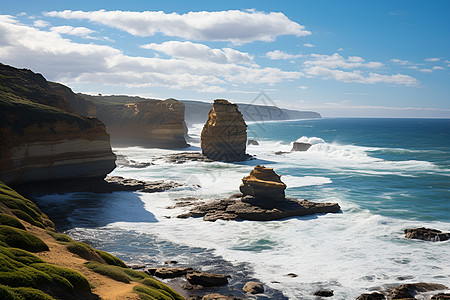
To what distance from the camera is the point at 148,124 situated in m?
88.2

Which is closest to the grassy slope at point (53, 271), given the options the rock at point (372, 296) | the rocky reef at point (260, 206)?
the rock at point (372, 296)

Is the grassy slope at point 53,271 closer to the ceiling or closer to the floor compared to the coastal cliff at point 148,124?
closer to the floor

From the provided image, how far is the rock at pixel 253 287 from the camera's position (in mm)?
17688

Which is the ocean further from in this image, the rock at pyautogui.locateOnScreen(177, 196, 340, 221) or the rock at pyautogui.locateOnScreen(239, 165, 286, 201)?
the rock at pyautogui.locateOnScreen(239, 165, 286, 201)

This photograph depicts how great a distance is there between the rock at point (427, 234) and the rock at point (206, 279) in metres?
14.4

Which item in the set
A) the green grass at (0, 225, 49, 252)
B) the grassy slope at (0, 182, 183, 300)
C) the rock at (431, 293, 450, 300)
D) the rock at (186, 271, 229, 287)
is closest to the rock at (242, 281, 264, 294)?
the rock at (186, 271, 229, 287)

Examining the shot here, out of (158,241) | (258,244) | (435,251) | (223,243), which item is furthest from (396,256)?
(158,241)

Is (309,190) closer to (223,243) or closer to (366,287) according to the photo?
(223,243)

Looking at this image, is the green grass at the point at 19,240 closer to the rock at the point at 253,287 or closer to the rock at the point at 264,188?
the rock at the point at 253,287

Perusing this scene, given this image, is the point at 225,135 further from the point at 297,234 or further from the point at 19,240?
the point at 19,240

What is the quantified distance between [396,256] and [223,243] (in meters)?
10.7

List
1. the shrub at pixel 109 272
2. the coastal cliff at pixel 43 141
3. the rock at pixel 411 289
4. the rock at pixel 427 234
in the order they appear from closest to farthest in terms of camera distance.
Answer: the shrub at pixel 109 272 → the rock at pixel 411 289 → the rock at pixel 427 234 → the coastal cliff at pixel 43 141

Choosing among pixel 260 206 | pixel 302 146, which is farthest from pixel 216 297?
pixel 302 146

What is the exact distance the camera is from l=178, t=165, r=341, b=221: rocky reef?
3034 centimetres
